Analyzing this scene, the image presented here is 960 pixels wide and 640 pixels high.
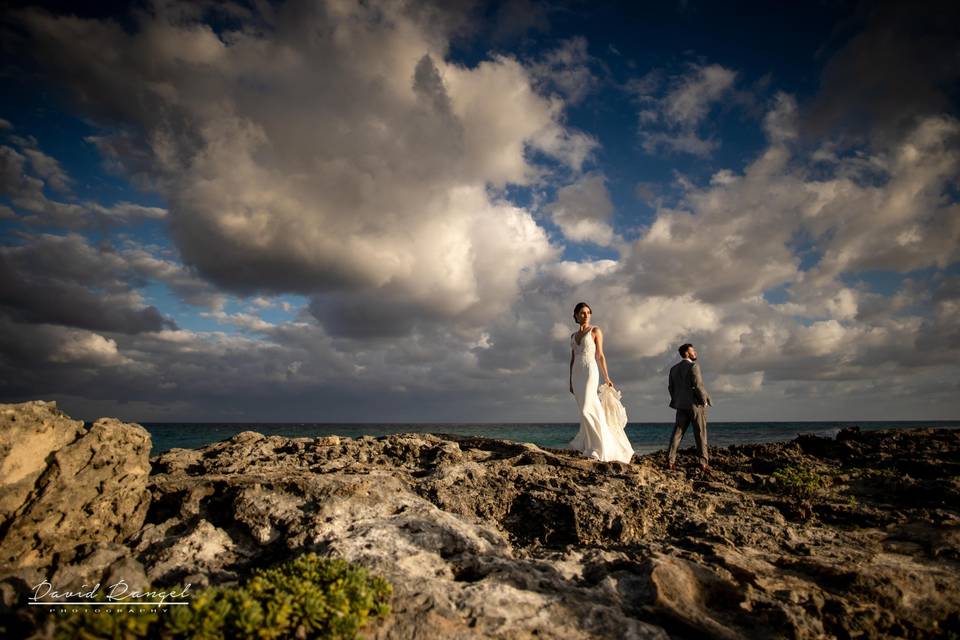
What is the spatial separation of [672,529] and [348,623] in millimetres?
5040

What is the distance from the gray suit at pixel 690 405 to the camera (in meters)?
11.1

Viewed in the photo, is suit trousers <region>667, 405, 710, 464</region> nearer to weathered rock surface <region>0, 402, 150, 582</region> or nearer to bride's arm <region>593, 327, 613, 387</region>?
bride's arm <region>593, 327, 613, 387</region>

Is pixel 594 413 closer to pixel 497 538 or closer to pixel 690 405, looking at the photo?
pixel 690 405

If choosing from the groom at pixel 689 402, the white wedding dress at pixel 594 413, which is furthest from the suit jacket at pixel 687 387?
the white wedding dress at pixel 594 413

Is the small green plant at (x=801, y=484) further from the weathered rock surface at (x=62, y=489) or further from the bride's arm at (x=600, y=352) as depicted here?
the weathered rock surface at (x=62, y=489)

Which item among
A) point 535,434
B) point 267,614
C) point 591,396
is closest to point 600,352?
point 591,396

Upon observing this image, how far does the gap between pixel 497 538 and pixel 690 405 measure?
7.63 metres

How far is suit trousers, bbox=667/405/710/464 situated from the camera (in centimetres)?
1100

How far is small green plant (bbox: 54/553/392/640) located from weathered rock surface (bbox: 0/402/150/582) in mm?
2302

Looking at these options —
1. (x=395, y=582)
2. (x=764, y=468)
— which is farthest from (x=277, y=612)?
(x=764, y=468)

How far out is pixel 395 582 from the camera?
4043 mm

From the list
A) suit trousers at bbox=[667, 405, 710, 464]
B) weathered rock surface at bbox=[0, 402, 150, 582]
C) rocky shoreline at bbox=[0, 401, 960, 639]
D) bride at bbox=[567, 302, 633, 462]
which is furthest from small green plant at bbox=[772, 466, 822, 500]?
weathered rock surface at bbox=[0, 402, 150, 582]

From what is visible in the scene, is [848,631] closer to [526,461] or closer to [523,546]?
[523,546]

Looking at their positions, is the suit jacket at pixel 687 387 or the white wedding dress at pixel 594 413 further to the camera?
the suit jacket at pixel 687 387
